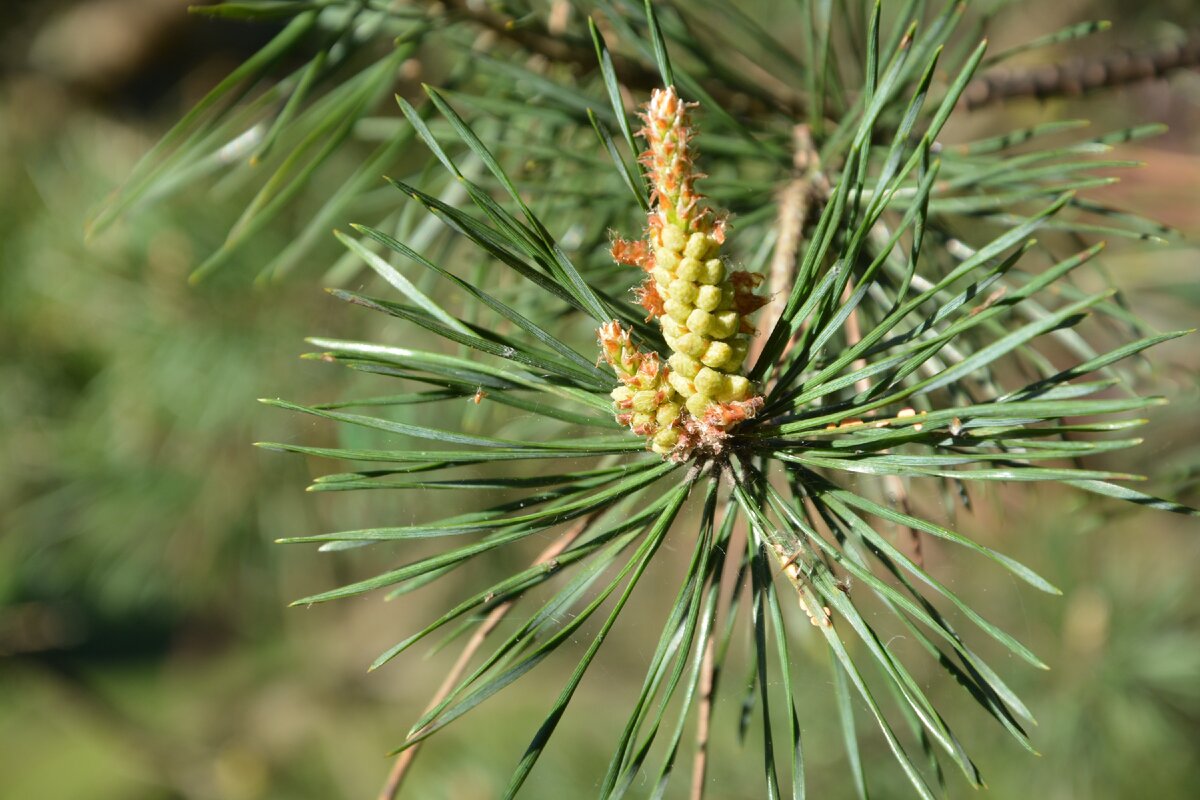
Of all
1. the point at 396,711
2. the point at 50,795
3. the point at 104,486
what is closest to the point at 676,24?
the point at 104,486

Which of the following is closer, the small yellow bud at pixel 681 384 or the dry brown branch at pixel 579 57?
the small yellow bud at pixel 681 384

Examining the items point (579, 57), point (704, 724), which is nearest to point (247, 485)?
point (579, 57)

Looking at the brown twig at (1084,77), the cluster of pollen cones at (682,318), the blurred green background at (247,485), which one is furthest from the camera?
the blurred green background at (247,485)

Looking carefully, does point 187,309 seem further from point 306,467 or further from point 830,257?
point 830,257

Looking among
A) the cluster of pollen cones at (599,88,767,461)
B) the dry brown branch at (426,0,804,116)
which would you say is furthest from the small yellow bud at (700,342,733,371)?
the dry brown branch at (426,0,804,116)

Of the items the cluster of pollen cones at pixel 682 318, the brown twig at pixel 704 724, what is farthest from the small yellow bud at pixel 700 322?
the brown twig at pixel 704 724

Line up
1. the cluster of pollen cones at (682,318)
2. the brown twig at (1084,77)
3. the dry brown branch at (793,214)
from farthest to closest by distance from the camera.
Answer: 1. the brown twig at (1084,77)
2. the dry brown branch at (793,214)
3. the cluster of pollen cones at (682,318)

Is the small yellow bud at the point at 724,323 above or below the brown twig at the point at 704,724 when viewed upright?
above

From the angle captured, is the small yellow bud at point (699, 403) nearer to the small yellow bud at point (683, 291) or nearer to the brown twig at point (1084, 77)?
the small yellow bud at point (683, 291)
